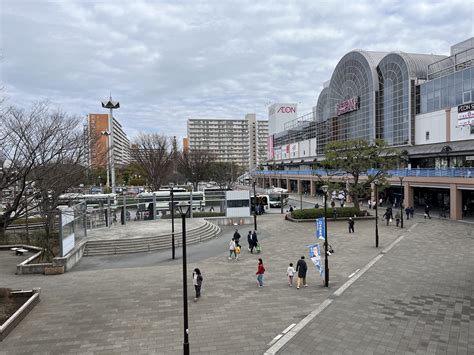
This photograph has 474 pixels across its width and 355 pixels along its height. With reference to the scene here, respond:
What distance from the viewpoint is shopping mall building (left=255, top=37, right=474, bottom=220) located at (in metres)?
34.7

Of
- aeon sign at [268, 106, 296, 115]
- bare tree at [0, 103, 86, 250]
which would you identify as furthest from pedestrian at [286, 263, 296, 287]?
aeon sign at [268, 106, 296, 115]

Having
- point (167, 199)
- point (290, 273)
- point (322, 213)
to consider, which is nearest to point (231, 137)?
point (167, 199)

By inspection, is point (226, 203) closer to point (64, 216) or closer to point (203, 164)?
point (64, 216)

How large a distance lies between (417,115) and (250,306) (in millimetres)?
38809

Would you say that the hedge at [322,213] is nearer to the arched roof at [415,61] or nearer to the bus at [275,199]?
the bus at [275,199]

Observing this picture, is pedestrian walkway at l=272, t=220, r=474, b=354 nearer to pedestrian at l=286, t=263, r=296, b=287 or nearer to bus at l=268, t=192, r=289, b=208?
pedestrian at l=286, t=263, r=296, b=287

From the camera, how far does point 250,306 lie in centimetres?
1174

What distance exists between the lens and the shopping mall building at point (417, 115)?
1366 inches

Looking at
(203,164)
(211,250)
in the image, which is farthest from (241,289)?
(203,164)

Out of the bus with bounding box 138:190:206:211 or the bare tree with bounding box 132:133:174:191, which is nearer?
the bus with bounding box 138:190:206:211

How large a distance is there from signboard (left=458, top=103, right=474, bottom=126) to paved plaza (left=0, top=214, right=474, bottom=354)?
65.0 feet

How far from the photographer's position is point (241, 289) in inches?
535

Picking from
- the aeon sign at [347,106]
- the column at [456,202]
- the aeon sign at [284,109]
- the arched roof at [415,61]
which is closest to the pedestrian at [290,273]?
the column at [456,202]

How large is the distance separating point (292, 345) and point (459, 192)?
28.1 m
